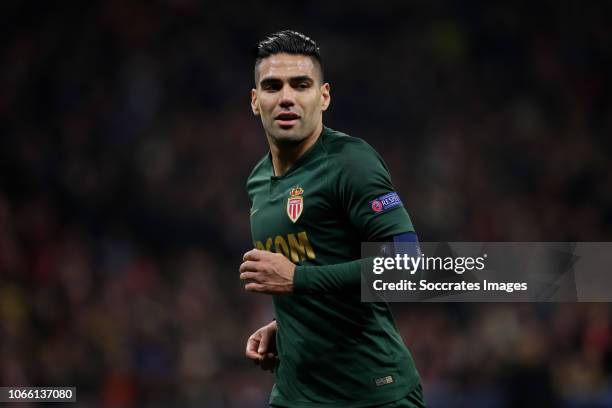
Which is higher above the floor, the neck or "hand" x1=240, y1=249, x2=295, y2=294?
the neck

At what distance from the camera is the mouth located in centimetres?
378

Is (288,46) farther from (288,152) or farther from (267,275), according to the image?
(267,275)

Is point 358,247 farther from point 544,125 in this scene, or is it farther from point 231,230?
point 544,125

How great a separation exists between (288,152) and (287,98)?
9.9 inches

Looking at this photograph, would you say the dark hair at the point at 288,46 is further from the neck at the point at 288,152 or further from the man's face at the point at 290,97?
the neck at the point at 288,152

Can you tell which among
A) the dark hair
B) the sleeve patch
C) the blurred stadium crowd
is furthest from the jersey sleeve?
the blurred stadium crowd

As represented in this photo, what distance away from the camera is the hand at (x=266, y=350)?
3996 mm

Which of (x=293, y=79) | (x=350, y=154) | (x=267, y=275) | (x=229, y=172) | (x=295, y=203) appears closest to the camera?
(x=267, y=275)

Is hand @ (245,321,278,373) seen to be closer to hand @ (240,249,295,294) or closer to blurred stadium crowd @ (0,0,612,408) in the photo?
hand @ (240,249,295,294)

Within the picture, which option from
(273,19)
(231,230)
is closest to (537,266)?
(231,230)

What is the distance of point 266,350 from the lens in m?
4.00

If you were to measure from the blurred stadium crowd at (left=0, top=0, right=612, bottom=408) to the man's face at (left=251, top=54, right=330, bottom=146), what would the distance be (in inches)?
208

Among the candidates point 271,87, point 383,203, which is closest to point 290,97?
point 271,87

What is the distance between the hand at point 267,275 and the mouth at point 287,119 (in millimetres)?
620
